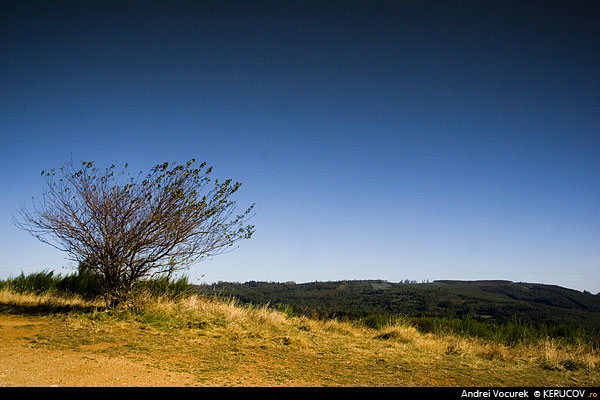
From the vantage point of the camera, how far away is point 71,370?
569 cm

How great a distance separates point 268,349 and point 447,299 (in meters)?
56.0

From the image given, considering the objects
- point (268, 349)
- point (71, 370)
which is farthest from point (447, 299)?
point (71, 370)

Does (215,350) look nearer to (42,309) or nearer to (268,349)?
(268,349)

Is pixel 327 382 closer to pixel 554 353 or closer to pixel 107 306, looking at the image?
pixel 554 353

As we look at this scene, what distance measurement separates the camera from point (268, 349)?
8.84m

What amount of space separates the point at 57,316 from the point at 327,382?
29.4 ft

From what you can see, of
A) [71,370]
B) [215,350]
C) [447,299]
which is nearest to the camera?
[71,370]

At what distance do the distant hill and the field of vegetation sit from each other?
22.8m

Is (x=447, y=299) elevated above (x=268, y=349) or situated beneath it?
situated beneath

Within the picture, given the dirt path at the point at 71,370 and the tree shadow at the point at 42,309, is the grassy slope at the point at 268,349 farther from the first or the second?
the dirt path at the point at 71,370

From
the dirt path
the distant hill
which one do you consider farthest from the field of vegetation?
the distant hill

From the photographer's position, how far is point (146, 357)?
23.0 ft

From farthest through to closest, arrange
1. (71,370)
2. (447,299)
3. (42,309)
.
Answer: (447,299), (42,309), (71,370)

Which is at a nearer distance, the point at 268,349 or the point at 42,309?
the point at 268,349
